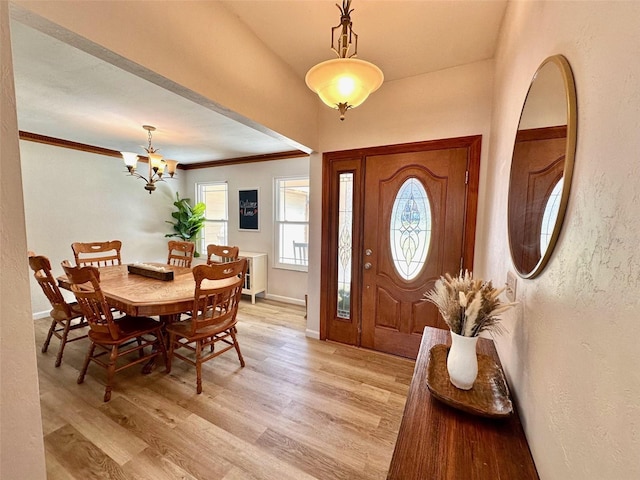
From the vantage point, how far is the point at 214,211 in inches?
205

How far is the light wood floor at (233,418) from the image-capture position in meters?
1.50

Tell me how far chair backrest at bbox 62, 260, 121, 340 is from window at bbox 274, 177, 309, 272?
A: 2.57 meters

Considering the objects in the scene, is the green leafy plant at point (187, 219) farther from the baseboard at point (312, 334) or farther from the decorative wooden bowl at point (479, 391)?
the decorative wooden bowl at point (479, 391)

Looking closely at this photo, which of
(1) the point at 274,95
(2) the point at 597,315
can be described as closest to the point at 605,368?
(2) the point at 597,315

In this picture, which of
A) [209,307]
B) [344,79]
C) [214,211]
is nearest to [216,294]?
[209,307]

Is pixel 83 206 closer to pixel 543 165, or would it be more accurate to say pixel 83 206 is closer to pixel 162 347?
pixel 162 347

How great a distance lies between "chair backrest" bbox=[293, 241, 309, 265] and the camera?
4285 mm

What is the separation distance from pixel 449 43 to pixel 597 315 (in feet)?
7.07

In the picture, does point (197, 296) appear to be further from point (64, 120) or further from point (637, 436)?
point (64, 120)

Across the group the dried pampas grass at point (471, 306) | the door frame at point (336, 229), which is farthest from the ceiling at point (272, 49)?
the dried pampas grass at point (471, 306)

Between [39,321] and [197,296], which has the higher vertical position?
[197,296]

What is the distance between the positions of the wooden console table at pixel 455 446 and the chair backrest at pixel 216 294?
155cm

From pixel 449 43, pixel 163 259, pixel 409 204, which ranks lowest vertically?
pixel 163 259

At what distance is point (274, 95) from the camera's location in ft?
7.11
